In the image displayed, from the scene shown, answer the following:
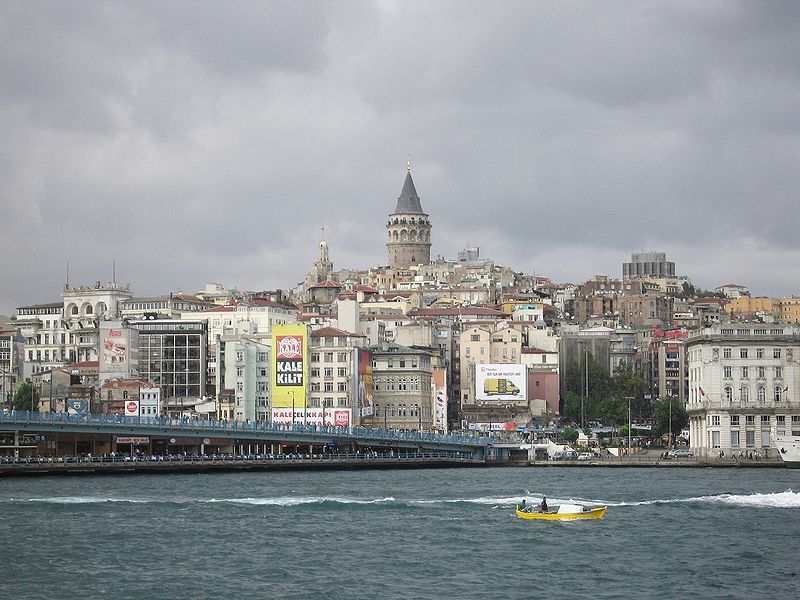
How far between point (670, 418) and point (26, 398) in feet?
186

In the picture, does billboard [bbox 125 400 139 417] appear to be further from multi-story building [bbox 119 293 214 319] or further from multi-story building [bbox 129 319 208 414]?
multi-story building [bbox 119 293 214 319]

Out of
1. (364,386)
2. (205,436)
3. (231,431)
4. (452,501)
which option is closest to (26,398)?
(364,386)

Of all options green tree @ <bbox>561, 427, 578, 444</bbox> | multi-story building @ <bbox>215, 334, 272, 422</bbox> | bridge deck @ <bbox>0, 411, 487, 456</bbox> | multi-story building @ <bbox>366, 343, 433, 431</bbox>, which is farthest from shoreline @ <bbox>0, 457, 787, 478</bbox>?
multi-story building @ <bbox>215, 334, 272, 422</bbox>

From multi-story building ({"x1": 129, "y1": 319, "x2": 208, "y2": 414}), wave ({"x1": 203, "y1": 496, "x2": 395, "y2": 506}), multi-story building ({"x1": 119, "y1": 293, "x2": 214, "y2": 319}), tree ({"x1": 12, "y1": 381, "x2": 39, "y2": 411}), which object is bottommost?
wave ({"x1": 203, "y1": 496, "x2": 395, "y2": 506})

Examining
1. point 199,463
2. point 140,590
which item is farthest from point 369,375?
point 140,590

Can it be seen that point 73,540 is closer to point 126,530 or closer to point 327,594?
point 126,530

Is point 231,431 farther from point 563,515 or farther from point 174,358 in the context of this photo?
point 563,515

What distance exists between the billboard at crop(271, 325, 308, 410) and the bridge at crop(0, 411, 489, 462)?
13.5m

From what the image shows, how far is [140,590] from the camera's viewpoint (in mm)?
63062

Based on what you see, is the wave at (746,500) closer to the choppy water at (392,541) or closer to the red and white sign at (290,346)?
the choppy water at (392,541)

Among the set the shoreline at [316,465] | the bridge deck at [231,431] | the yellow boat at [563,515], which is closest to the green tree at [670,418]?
the bridge deck at [231,431]

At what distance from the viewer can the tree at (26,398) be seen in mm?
158250

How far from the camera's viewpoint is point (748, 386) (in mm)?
137250

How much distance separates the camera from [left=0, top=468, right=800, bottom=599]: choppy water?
64.2m
